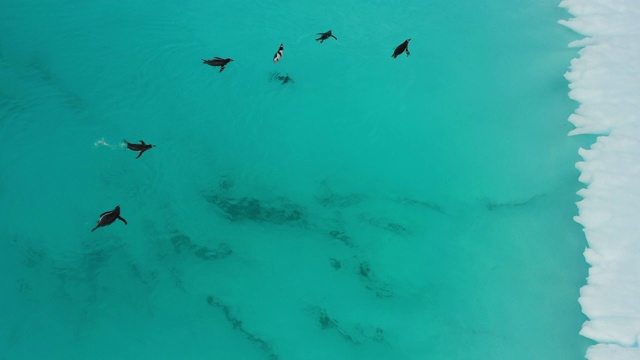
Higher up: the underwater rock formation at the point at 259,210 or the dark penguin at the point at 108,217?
the underwater rock formation at the point at 259,210

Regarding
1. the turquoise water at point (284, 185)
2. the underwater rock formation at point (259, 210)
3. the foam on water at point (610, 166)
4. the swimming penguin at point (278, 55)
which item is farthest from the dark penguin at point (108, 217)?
the foam on water at point (610, 166)

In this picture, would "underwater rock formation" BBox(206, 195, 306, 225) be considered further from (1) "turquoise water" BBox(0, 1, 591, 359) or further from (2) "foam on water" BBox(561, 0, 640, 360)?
(2) "foam on water" BBox(561, 0, 640, 360)

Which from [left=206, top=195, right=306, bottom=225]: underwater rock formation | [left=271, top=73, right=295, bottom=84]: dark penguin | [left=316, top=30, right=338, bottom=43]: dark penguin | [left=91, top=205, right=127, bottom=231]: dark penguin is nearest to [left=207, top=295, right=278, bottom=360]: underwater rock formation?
[left=206, top=195, right=306, bottom=225]: underwater rock formation

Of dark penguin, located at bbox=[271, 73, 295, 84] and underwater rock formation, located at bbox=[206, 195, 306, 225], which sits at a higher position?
dark penguin, located at bbox=[271, 73, 295, 84]

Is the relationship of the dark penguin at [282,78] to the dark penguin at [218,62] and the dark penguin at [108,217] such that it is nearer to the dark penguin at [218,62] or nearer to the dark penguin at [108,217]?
the dark penguin at [218,62]

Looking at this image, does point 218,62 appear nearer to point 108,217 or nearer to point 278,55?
point 278,55

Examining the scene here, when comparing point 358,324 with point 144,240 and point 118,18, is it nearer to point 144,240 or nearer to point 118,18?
point 144,240

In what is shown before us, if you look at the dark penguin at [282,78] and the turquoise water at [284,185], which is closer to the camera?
the turquoise water at [284,185]
